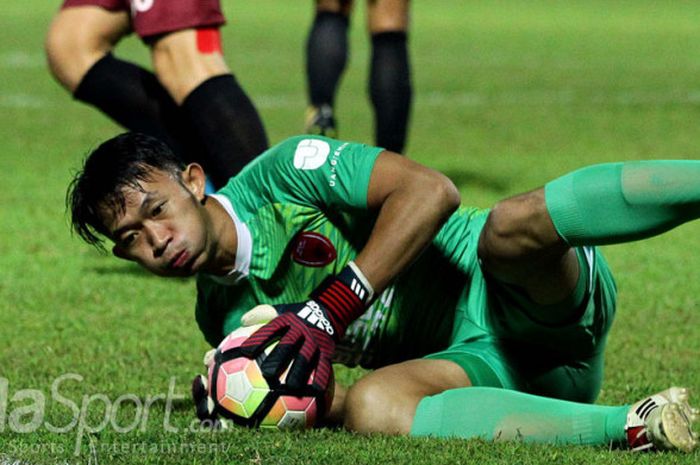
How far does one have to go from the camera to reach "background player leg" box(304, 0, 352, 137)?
22.7 feet

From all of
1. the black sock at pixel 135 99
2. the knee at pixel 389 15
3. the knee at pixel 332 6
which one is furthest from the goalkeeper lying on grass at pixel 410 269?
the knee at pixel 332 6

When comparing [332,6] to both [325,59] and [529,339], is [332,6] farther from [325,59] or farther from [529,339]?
[529,339]

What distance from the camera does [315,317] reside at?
3.33m

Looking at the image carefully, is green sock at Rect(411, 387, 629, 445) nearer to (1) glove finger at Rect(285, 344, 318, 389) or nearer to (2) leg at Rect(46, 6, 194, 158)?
(1) glove finger at Rect(285, 344, 318, 389)

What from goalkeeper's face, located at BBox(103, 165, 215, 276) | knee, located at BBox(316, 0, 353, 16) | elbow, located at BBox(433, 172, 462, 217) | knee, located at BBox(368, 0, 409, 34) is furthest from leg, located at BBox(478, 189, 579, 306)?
knee, located at BBox(316, 0, 353, 16)

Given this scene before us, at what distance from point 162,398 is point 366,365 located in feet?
1.68

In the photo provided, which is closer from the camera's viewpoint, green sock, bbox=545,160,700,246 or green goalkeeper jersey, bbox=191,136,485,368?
green sock, bbox=545,160,700,246

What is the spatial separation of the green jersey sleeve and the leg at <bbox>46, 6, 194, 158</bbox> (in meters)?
1.52

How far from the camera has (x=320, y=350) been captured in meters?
3.31

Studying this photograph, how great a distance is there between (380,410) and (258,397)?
265mm

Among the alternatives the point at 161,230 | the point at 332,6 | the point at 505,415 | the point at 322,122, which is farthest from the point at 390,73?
the point at 505,415

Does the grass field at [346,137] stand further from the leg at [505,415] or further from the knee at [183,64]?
the knee at [183,64]

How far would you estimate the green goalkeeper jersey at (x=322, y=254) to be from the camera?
360cm

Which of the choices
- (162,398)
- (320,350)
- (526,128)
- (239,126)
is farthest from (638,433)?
(526,128)
